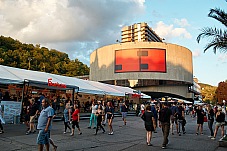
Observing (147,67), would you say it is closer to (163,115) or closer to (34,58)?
(34,58)

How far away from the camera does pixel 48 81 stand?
17.7 meters

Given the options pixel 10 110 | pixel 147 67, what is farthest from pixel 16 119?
pixel 147 67

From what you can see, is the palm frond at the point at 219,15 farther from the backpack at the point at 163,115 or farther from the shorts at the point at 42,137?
the shorts at the point at 42,137

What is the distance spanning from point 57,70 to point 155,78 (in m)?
24.4

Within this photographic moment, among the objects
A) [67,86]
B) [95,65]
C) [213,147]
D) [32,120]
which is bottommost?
[213,147]

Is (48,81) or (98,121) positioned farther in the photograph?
(48,81)

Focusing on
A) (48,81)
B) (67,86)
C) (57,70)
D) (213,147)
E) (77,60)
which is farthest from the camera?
(77,60)

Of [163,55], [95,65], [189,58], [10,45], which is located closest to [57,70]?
[95,65]

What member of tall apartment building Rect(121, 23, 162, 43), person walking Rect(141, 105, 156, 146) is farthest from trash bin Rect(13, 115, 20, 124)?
tall apartment building Rect(121, 23, 162, 43)

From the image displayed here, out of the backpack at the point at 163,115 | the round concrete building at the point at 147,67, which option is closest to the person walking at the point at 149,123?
the backpack at the point at 163,115

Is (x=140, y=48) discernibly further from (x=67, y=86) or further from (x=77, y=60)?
(x=67, y=86)

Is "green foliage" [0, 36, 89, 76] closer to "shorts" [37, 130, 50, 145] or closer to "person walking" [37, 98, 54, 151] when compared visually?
"person walking" [37, 98, 54, 151]

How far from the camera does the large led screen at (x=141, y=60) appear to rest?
176 feet

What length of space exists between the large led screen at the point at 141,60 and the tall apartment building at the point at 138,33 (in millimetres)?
82311
